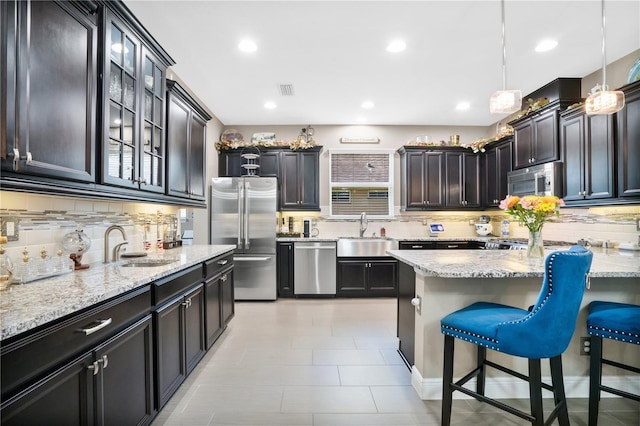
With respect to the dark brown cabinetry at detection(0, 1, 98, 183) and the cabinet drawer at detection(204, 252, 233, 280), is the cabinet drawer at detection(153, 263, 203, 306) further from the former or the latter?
the dark brown cabinetry at detection(0, 1, 98, 183)

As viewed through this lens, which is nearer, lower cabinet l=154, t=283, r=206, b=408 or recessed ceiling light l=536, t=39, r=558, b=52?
lower cabinet l=154, t=283, r=206, b=408

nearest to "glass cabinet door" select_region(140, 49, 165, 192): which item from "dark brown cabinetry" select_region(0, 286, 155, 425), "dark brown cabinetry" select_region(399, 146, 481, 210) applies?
"dark brown cabinetry" select_region(0, 286, 155, 425)

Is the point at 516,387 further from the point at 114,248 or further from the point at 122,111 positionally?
the point at 122,111

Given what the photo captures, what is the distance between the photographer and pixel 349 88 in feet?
13.3

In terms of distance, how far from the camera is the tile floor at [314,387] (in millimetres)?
Answer: 1969

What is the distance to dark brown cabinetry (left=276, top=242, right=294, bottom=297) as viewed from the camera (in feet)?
16.1

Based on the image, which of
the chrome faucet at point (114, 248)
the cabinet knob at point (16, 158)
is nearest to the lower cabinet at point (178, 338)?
the chrome faucet at point (114, 248)

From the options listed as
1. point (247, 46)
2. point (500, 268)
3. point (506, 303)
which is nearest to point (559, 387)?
point (506, 303)

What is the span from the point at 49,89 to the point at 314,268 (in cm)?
392

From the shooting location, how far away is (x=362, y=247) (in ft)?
16.3

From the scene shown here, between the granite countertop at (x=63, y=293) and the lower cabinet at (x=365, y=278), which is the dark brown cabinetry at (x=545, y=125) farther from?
the granite countertop at (x=63, y=293)

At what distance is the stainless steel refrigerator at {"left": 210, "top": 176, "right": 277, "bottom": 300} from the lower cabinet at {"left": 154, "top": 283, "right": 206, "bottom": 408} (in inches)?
80.1

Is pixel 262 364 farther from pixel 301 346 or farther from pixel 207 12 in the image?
pixel 207 12

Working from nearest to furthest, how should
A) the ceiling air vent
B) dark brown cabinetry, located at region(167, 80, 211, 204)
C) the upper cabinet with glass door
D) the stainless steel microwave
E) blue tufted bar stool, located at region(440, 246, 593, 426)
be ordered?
blue tufted bar stool, located at region(440, 246, 593, 426)
the upper cabinet with glass door
dark brown cabinetry, located at region(167, 80, 211, 204)
the stainless steel microwave
the ceiling air vent
